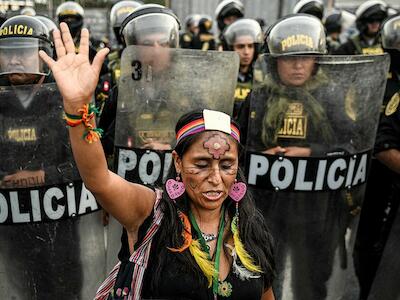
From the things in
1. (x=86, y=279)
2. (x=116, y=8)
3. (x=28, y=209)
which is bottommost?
(x=86, y=279)

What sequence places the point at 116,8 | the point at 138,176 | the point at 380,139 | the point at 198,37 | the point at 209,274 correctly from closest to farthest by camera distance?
1. the point at 209,274
2. the point at 138,176
3. the point at 380,139
4. the point at 116,8
5. the point at 198,37

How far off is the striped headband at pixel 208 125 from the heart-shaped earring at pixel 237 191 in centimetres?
20

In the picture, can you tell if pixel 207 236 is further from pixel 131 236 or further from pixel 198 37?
pixel 198 37

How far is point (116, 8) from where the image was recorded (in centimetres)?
668

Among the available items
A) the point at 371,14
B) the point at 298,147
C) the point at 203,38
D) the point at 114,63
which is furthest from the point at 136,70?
the point at 203,38

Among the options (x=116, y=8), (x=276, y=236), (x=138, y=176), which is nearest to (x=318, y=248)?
(x=276, y=236)

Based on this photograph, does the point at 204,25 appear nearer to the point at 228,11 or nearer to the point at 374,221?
the point at 228,11

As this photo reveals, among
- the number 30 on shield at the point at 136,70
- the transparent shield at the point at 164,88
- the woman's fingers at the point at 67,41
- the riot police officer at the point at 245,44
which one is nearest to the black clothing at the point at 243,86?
the riot police officer at the point at 245,44

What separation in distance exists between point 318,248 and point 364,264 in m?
1.08

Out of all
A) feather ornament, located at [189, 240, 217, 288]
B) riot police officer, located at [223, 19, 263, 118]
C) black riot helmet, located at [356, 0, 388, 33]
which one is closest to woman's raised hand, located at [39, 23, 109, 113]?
feather ornament, located at [189, 240, 217, 288]

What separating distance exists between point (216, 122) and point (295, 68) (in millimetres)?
1135

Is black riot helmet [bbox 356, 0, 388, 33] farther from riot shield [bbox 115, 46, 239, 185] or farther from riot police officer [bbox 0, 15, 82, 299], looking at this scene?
riot police officer [bbox 0, 15, 82, 299]

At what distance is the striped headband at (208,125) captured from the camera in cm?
204

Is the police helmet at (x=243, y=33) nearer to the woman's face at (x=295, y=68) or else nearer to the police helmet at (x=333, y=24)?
the woman's face at (x=295, y=68)
